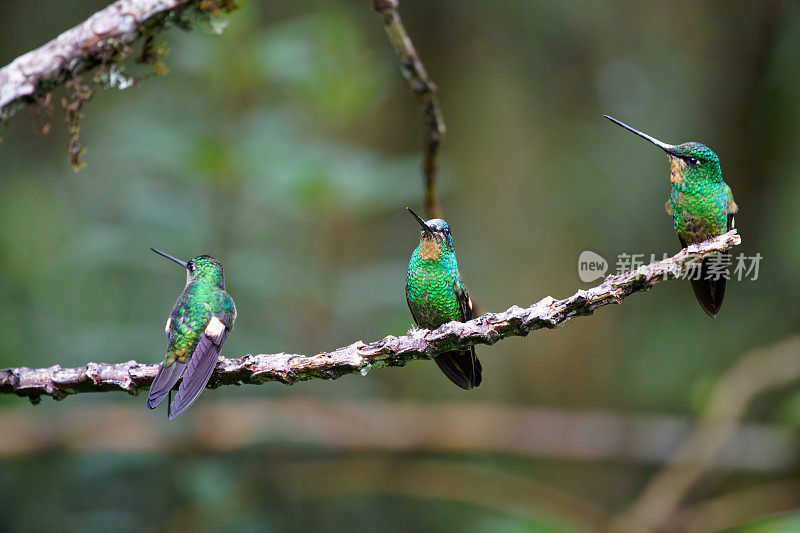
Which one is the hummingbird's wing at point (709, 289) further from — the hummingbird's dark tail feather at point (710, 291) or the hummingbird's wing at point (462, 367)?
the hummingbird's wing at point (462, 367)

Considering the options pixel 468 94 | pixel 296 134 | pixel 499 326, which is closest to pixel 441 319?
pixel 499 326

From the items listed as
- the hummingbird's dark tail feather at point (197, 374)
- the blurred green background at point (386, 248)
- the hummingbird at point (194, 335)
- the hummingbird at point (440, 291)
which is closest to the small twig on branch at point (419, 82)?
the hummingbird at point (440, 291)

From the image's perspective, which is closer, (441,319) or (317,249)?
(441,319)

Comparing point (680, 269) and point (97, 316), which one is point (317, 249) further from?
point (680, 269)

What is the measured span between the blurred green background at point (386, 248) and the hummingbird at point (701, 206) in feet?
5.59

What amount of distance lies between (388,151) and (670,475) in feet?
11.0

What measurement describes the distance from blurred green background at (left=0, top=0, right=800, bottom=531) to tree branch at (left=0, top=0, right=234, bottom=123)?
0.13 metres

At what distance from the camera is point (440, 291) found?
5.34 feet

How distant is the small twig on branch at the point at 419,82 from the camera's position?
1.91 metres

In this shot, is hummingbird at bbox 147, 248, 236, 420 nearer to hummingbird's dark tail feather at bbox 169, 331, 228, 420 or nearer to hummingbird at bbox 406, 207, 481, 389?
hummingbird's dark tail feather at bbox 169, 331, 228, 420

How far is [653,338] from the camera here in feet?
18.5

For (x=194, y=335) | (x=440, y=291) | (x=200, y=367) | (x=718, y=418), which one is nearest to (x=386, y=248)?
(x=718, y=418)

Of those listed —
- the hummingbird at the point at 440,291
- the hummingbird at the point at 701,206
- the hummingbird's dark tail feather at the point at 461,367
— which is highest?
the hummingbird at the point at 701,206

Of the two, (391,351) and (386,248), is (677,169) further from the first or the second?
(386,248)
